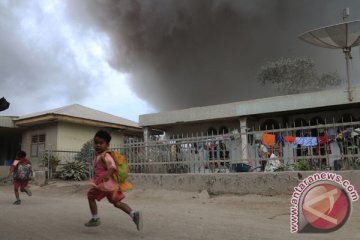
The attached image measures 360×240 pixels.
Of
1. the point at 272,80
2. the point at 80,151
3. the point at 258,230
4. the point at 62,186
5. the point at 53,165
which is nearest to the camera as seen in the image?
the point at 258,230

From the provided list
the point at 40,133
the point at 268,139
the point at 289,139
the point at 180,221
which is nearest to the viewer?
the point at 180,221

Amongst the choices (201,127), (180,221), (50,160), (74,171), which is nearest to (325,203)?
(180,221)

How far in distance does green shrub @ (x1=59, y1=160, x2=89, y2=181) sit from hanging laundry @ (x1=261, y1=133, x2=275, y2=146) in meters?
9.15

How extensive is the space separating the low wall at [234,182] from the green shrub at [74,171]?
574 centimetres

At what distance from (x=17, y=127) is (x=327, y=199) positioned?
18383 millimetres

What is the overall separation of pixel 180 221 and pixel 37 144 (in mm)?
14526

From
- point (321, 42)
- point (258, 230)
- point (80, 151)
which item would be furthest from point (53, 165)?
point (258, 230)

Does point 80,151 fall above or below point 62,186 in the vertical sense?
above

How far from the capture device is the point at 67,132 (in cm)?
1842

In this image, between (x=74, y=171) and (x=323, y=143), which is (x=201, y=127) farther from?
(x=323, y=143)

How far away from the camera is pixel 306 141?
8969 mm

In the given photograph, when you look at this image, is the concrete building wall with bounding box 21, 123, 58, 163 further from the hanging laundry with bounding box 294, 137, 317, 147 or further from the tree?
the tree

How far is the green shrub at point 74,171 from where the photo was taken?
16031 mm

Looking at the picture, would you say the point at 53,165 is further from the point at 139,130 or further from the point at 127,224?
the point at 127,224
